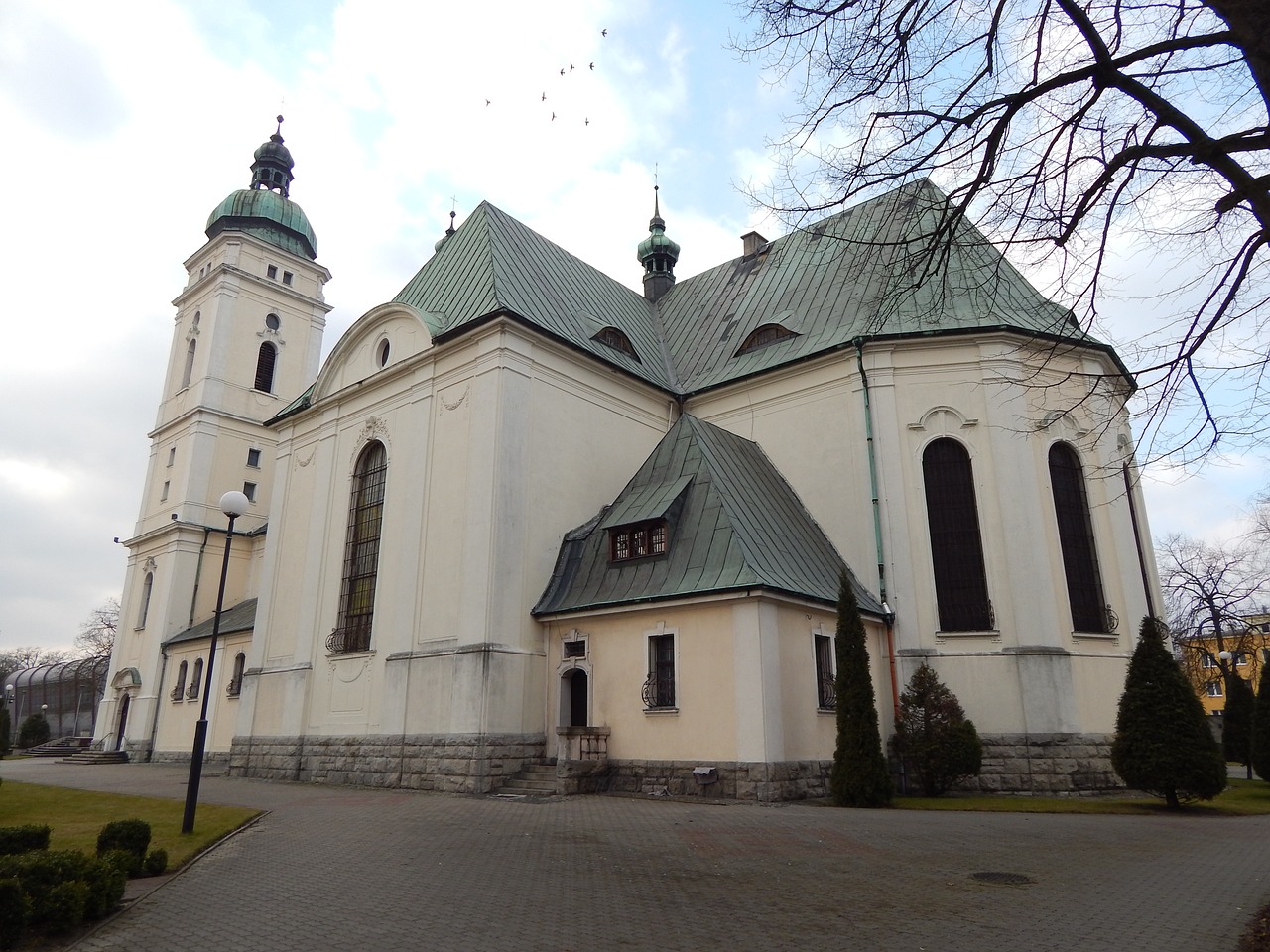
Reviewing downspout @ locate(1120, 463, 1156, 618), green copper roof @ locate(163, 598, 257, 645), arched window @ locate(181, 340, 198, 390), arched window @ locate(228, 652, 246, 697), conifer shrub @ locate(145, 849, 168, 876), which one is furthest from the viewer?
arched window @ locate(181, 340, 198, 390)

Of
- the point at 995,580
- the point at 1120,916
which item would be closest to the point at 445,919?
the point at 1120,916

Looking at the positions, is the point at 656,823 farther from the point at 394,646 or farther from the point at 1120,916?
the point at 394,646

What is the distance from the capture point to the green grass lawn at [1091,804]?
1441cm

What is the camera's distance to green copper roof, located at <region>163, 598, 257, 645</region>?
30.5m

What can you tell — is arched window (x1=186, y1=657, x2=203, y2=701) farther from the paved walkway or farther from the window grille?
the window grille

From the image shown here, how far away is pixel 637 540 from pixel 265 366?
26.8 m

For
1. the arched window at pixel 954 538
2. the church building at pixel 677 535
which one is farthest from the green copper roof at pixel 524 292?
the arched window at pixel 954 538

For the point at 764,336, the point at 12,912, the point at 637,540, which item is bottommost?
the point at 12,912

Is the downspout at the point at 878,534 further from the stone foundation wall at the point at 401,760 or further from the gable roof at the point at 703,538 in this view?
the stone foundation wall at the point at 401,760

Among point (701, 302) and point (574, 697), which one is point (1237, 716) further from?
point (701, 302)

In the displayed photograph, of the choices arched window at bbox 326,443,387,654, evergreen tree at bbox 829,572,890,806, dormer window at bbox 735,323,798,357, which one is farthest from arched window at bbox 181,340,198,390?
evergreen tree at bbox 829,572,890,806

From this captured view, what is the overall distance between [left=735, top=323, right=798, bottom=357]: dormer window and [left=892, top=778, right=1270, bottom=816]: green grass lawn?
1265 centimetres

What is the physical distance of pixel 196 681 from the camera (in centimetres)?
3133

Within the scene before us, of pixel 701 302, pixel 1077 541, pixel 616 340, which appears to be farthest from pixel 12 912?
pixel 701 302
